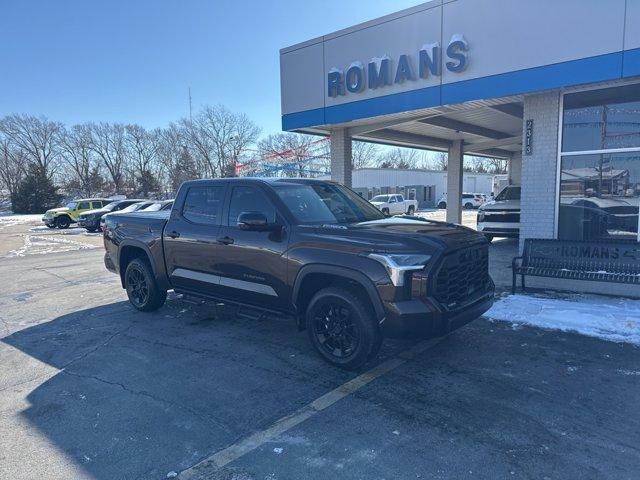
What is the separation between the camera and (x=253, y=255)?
4.98 metres

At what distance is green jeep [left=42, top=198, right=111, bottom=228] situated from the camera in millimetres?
26953

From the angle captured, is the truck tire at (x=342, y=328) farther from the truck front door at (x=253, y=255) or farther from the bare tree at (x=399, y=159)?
the bare tree at (x=399, y=159)

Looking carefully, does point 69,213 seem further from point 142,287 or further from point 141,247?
point 141,247

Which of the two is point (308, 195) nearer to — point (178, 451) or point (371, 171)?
point (178, 451)

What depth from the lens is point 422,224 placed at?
16.1ft

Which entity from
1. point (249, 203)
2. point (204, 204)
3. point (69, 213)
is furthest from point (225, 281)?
point (69, 213)

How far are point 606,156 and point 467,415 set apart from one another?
20.6 feet

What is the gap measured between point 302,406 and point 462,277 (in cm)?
197

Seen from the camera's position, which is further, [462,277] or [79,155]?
[79,155]

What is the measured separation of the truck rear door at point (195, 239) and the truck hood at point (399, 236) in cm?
160

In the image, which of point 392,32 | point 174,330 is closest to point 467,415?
point 174,330

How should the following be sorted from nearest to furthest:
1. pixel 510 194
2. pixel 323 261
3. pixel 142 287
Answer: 1. pixel 323 261
2. pixel 142 287
3. pixel 510 194

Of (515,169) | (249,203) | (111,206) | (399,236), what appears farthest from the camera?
(111,206)

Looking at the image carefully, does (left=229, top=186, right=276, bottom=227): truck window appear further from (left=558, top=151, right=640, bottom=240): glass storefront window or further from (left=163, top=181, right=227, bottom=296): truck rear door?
(left=558, top=151, right=640, bottom=240): glass storefront window
